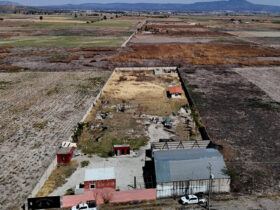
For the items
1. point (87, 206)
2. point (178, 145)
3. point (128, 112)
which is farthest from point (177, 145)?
point (128, 112)

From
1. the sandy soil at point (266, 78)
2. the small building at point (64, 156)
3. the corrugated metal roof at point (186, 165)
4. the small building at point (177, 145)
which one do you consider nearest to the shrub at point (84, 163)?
the small building at point (64, 156)

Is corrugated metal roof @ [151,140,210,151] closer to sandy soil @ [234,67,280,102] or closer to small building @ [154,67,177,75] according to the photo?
sandy soil @ [234,67,280,102]

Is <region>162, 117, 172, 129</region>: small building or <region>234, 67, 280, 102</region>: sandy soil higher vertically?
<region>234, 67, 280, 102</region>: sandy soil

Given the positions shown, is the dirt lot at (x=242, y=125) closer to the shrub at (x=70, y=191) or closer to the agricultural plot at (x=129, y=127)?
the agricultural plot at (x=129, y=127)

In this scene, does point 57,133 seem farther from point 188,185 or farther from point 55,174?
point 188,185

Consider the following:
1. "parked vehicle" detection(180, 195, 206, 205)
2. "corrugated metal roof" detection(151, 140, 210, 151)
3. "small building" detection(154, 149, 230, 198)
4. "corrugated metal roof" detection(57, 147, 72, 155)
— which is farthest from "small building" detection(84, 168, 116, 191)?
"corrugated metal roof" detection(151, 140, 210, 151)

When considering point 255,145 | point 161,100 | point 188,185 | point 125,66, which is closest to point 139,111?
point 161,100

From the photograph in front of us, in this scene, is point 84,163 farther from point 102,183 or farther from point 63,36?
point 63,36
